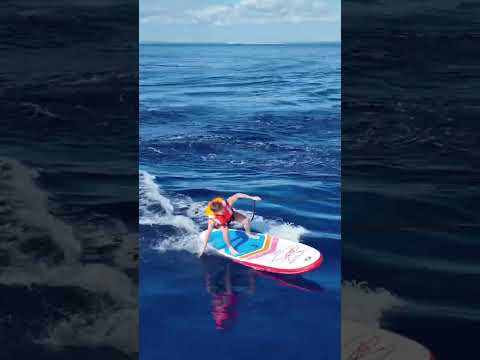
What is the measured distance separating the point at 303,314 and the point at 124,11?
3.77m

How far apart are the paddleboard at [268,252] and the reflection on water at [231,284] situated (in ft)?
0.26

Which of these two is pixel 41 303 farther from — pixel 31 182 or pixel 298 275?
pixel 298 275

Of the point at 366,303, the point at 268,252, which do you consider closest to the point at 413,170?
the point at 366,303

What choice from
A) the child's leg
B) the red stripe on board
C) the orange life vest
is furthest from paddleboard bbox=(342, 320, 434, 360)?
the orange life vest

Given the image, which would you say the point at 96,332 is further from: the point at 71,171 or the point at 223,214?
the point at 223,214

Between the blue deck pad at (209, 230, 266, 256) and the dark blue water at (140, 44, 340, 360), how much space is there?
179 millimetres

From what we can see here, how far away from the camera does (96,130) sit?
17.4 ft

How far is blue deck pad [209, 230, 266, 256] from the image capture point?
617 cm

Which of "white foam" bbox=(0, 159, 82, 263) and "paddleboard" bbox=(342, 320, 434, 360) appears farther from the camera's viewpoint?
"white foam" bbox=(0, 159, 82, 263)

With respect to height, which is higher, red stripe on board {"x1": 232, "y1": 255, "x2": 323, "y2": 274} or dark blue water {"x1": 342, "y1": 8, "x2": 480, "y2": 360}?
dark blue water {"x1": 342, "y1": 8, "x2": 480, "y2": 360}

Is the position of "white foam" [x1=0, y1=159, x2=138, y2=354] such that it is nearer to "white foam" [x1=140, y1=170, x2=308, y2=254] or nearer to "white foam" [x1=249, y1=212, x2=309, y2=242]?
"white foam" [x1=140, y1=170, x2=308, y2=254]

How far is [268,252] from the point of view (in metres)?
6.11

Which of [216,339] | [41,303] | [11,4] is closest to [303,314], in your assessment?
[216,339]

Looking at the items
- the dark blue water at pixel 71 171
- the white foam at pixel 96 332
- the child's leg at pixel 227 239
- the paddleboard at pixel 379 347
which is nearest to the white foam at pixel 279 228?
the child's leg at pixel 227 239
